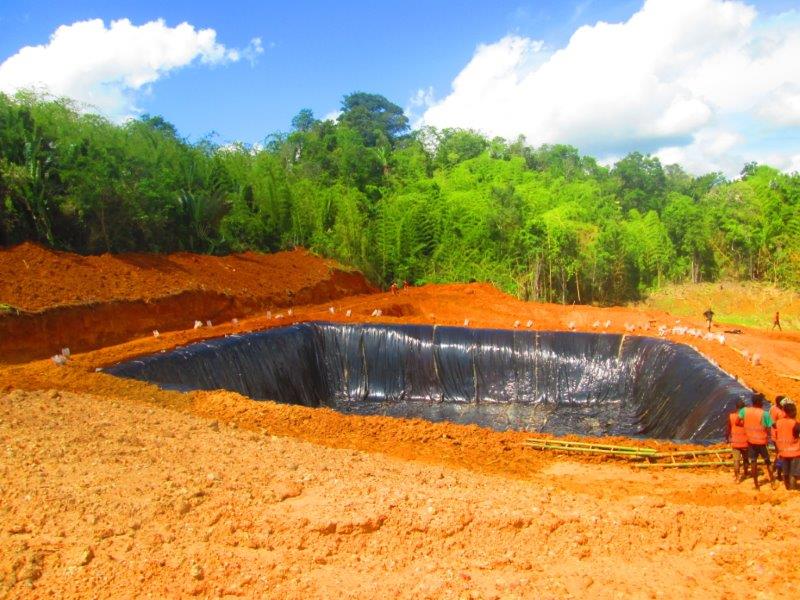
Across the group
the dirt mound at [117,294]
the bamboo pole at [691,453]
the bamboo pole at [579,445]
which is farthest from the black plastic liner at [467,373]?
the bamboo pole at [691,453]

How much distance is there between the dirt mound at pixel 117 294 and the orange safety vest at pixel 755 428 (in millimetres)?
10210

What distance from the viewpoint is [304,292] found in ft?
57.0

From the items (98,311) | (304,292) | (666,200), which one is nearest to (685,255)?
(666,200)

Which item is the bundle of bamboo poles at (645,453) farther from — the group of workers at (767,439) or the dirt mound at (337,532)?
the dirt mound at (337,532)

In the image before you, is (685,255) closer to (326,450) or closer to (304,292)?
(304,292)

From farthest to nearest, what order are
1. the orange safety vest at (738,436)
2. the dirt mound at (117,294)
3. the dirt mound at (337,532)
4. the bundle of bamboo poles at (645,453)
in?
the dirt mound at (117,294) < the bundle of bamboo poles at (645,453) < the orange safety vest at (738,436) < the dirt mound at (337,532)

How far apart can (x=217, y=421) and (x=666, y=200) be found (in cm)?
3462

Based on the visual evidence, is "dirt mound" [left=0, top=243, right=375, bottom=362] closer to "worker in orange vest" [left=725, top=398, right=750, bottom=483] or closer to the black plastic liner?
the black plastic liner

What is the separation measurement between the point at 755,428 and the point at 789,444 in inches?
13.1

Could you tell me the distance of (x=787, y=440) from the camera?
5.32 metres

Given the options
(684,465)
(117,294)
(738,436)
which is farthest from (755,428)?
(117,294)

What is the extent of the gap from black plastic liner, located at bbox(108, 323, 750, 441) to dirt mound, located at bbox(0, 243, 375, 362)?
7.17 feet

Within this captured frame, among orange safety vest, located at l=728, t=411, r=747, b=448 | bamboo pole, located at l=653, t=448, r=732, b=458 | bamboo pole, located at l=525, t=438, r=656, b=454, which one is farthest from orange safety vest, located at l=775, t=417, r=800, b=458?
bamboo pole, located at l=525, t=438, r=656, b=454

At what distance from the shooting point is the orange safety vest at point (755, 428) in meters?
5.59
